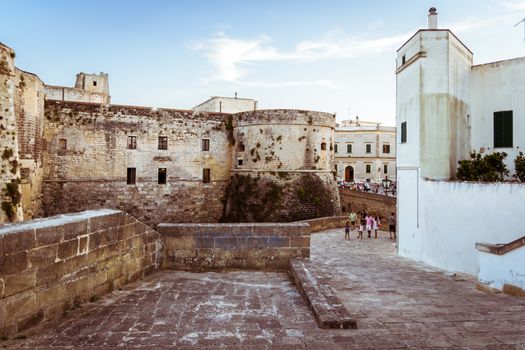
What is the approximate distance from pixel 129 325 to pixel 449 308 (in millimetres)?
4122

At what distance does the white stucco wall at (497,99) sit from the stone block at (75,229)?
13.2 m

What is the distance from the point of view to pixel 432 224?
41.2ft

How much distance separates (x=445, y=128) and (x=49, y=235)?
1230cm

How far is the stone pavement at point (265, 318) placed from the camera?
3.91 meters

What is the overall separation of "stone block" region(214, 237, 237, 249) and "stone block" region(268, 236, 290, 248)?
681mm

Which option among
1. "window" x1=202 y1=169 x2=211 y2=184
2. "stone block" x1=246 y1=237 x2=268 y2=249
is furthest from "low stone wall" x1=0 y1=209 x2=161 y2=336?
"window" x1=202 y1=169 x2=211 y2=184

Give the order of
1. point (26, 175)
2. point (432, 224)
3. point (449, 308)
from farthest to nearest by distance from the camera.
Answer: point (26, 175) < point (432, 224) < point (449, 308)

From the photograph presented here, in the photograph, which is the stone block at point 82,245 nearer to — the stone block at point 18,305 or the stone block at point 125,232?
the stone block at point 125,232

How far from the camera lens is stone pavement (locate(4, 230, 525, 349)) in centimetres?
391

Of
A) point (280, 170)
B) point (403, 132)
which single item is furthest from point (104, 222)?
point (280, 170)

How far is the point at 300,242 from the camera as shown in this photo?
759 cm

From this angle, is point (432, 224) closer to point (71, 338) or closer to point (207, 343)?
point (207, 343)

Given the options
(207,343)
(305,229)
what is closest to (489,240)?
(305,229)

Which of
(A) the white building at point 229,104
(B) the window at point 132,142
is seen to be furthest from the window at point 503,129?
(A) the white building at point 229,104
